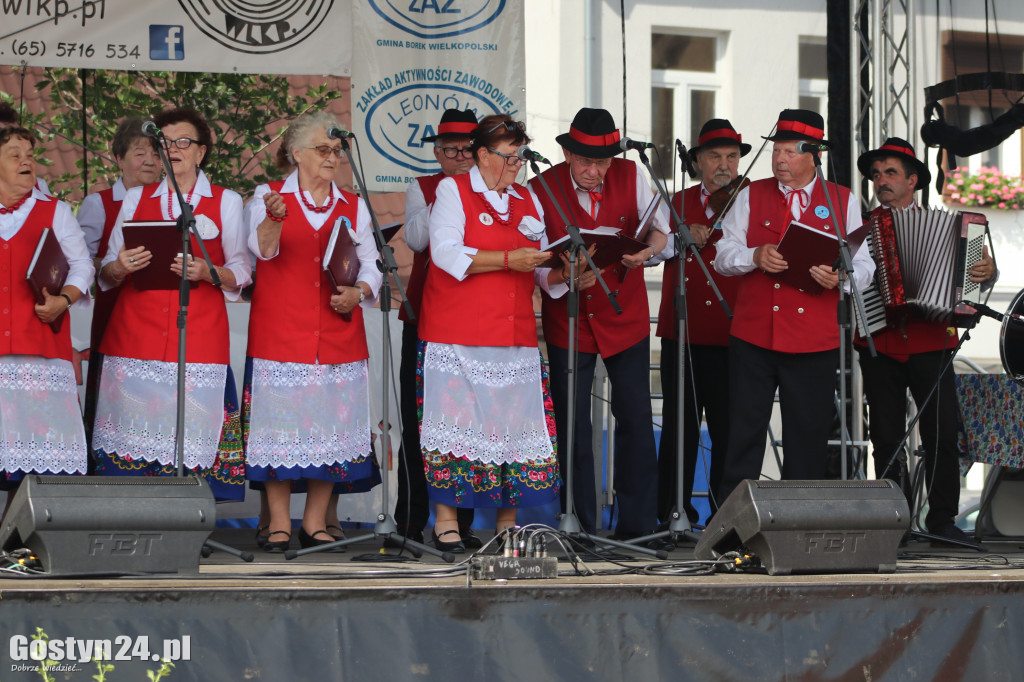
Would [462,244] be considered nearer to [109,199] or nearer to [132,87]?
[109,199]

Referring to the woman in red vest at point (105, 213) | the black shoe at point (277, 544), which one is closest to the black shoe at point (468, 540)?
the black shoe at point (277, 544)

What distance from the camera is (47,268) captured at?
4.42 meters

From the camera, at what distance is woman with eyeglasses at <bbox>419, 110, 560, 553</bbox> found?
460 centimetres

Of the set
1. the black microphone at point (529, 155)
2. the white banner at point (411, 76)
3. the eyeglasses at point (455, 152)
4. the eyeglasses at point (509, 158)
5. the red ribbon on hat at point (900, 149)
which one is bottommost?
the black microphone at point (529, 155)

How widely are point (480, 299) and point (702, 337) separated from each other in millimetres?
1283

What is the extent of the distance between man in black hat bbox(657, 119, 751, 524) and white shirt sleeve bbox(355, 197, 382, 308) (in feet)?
4.36

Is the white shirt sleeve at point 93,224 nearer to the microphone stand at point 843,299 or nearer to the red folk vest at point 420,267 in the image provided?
the red folk vest at point 420,267

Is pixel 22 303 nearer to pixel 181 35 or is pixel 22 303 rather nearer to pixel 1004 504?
pixel 181 35

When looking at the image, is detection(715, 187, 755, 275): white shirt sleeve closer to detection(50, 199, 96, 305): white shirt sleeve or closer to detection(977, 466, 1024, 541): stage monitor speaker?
detection(977, 466, 1024, 541): stage monitor speaker

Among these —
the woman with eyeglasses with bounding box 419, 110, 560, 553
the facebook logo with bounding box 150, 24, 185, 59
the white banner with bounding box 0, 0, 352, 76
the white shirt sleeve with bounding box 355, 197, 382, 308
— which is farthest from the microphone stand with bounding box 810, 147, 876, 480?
the facebook logo with bounding box 150, 24, 185, 59

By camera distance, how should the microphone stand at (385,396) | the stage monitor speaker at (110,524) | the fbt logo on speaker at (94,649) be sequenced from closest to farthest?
the fbt logo on speaker at (94,649) < the stage monitor speaker at (110,524) < the microphone stand at (385,396)

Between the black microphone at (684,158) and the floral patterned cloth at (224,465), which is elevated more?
the black microphone at (684,158)

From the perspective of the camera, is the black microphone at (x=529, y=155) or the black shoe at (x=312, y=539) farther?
the black shoe at (x=312, y=539)

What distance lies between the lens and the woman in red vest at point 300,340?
465 centimetres
